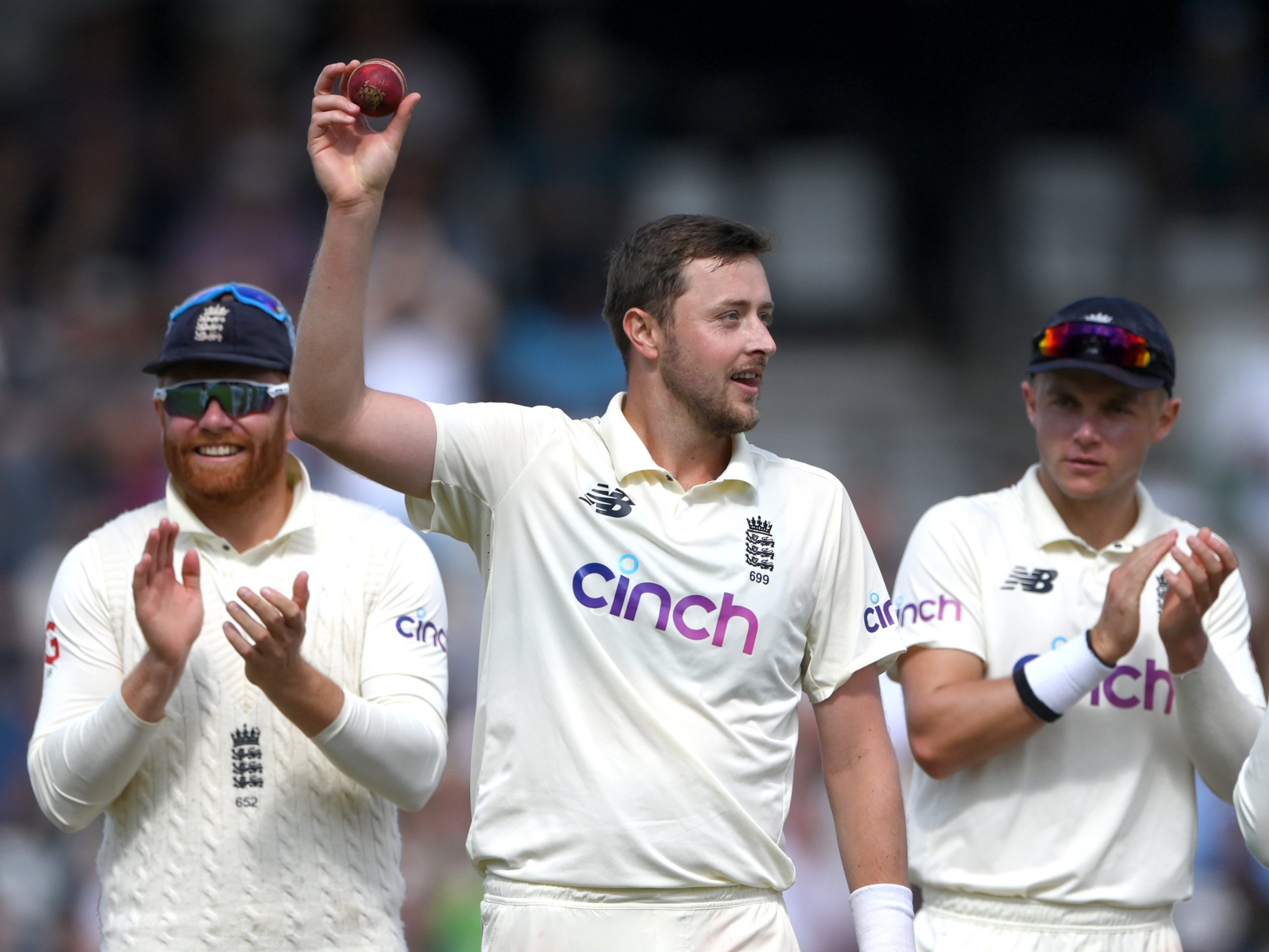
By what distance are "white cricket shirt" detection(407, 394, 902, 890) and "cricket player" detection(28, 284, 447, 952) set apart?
425 millimetres

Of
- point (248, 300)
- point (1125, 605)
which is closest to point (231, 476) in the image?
point (248, 300)

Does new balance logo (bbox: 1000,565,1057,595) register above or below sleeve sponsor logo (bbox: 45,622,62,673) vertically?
above

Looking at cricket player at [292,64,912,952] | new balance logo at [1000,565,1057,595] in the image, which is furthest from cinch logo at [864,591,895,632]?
new balance logo at [1000,565,1057,595]

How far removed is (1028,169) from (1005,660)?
9379mm

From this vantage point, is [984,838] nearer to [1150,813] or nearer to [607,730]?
[1150,813]

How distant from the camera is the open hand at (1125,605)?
4.37 metres

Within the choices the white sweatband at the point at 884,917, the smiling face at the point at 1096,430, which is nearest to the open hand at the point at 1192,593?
the smiling face at the point at 1096,430

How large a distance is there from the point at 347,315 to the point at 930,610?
1.95 meters

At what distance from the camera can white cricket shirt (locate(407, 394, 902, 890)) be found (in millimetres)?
3838

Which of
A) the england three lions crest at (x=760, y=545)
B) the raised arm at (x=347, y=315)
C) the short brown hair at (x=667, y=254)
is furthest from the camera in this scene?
the short brown hair at (x=667, y=254)

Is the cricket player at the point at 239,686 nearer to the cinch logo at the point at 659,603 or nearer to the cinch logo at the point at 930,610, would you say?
the cinch logo at the point at 659,603

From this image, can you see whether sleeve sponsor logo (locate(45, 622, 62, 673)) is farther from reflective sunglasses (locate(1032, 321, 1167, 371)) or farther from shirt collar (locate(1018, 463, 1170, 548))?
reflective sunglasses (locate(1032, 321, 1167, 371))

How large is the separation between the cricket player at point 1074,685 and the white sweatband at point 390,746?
51.8 inches

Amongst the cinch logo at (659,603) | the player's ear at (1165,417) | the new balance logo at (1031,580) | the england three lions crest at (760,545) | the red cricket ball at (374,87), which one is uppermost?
the red cricket ball at (374,87)
